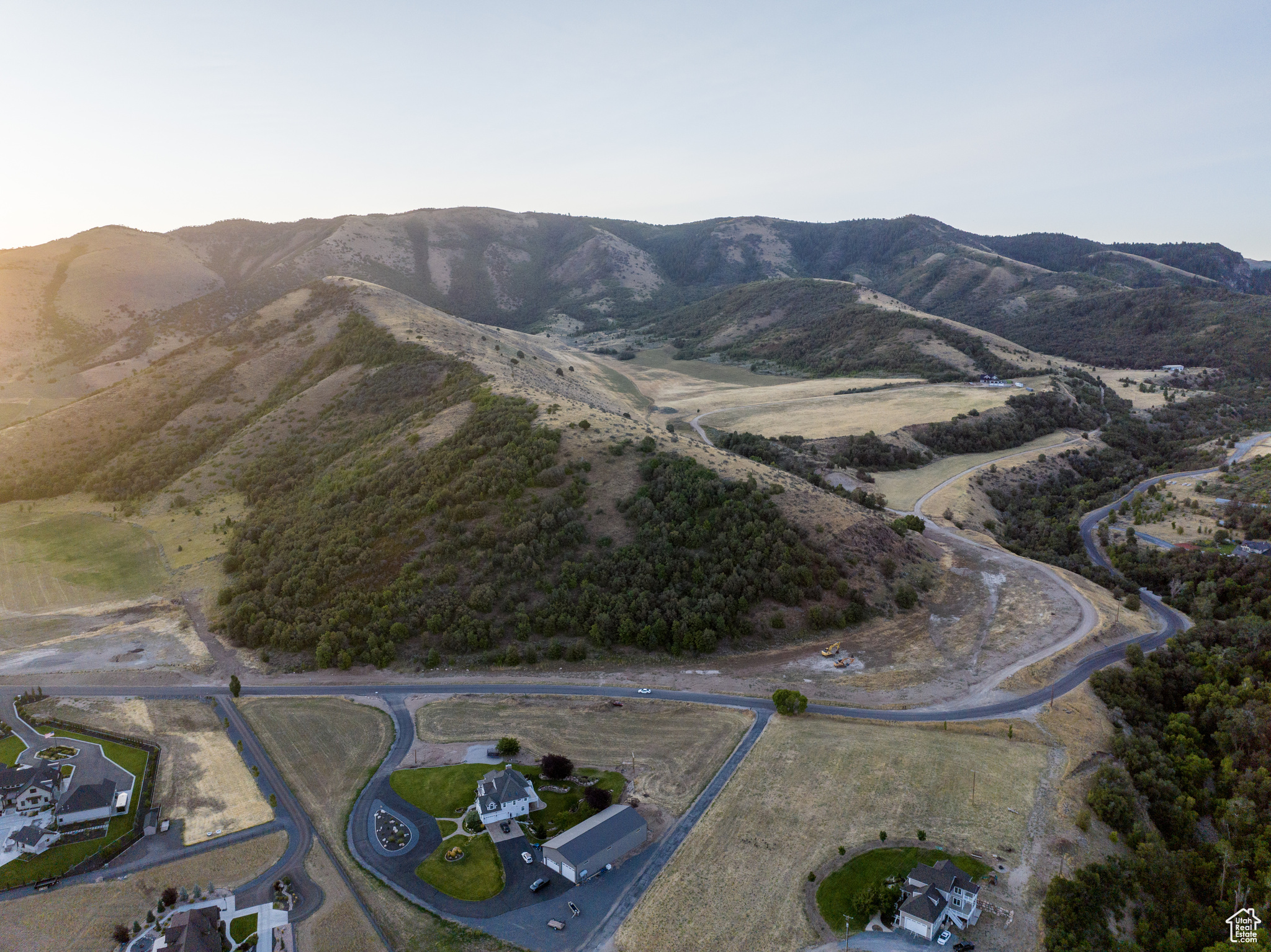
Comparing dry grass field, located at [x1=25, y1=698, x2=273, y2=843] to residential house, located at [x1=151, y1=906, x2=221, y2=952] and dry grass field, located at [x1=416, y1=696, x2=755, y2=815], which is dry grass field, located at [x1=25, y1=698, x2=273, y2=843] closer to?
residential house, located at [x1=151, y1=906, x2=221, y2=952]

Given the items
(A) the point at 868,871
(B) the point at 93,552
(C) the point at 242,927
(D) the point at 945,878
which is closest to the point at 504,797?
(C) the point at 242,927

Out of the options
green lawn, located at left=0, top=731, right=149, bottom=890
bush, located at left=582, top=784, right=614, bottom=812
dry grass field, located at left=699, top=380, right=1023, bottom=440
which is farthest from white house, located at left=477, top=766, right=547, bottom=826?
dry grass field, located at left=699, top=380, right=1023, bottom=440

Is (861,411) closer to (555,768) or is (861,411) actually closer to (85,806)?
(555,768)

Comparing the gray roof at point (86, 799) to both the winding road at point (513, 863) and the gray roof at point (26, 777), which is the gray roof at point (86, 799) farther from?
the winding road at point (513, 863)

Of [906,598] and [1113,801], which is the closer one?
[1113,801]

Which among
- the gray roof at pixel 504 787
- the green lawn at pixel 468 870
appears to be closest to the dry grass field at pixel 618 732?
the gray roof at pixel 504 787

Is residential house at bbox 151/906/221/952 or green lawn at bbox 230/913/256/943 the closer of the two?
residential house at bbox 151/906/221/952

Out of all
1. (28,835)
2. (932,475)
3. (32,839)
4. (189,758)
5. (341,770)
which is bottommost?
(189,758)
